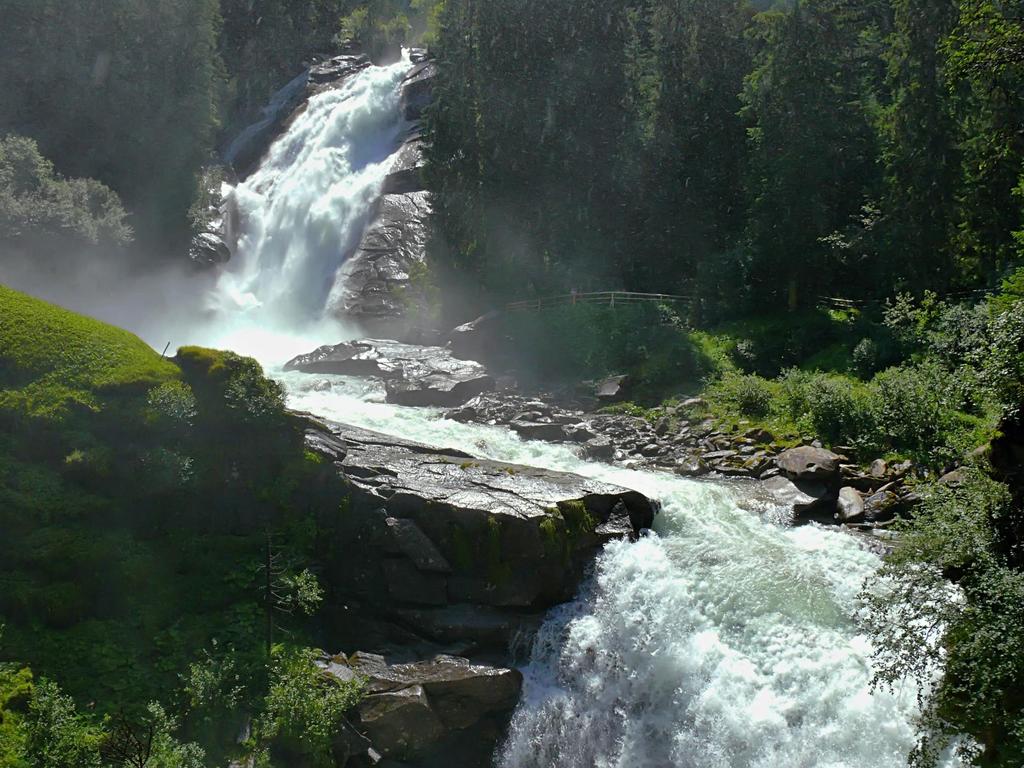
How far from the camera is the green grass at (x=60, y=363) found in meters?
14.6

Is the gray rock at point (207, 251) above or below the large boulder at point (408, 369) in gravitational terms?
above

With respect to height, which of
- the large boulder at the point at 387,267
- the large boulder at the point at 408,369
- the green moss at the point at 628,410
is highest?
the large boulder at the point at 387,267

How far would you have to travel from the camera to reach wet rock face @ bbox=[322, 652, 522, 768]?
12.3 meters

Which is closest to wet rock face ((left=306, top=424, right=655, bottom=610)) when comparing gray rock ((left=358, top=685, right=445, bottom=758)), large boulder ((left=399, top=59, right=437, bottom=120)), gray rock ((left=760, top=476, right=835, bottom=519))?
gray rock ((left=358, top=685, right=445, bottom=758))

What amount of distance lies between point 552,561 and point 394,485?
A: 3256 mm

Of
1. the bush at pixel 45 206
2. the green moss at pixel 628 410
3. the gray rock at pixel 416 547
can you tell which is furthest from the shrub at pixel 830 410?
the bush at pixel 45 206

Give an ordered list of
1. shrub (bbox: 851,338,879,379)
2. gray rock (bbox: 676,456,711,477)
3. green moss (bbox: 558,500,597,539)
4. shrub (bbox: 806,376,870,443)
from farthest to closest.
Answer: shrub (bbox: 851,338,879,379), gray rock (bbox: 676,456,711,477), shrub (bbox: 806,376,870,443), green moss (bbox: 558,500,597,539)

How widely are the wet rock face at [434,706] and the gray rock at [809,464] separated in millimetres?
8736

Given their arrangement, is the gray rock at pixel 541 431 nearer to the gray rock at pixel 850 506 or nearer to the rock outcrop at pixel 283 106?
the gray rock at pixel 850 506

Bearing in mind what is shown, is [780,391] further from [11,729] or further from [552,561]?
[11,729]

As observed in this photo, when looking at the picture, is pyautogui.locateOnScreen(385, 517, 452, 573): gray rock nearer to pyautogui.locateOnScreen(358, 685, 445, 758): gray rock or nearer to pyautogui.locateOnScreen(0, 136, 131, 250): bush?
pyautogui.locateOnScreen(358, 685, 445, 758): gray rock

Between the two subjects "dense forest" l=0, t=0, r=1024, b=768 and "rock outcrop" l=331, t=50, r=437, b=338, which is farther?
"rock outcrop" l=331, t=50, r=437, b=338

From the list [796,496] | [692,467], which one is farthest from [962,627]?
[692,467]

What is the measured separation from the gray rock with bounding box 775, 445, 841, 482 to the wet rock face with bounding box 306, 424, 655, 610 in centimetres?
501
